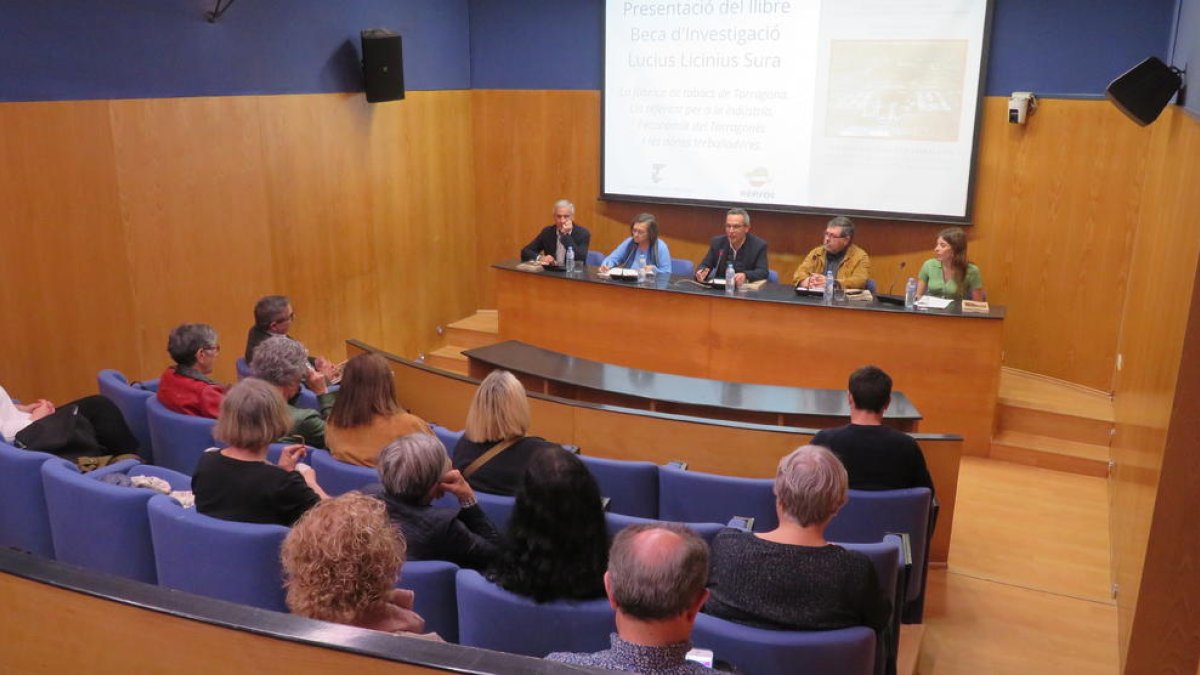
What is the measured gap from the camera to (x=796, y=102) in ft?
24.7

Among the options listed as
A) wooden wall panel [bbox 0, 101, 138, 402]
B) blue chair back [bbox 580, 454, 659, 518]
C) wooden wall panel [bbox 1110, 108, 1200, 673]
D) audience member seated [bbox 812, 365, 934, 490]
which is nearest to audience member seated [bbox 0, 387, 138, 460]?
wooden wall panel [bbox 0, 101, 138, 402]

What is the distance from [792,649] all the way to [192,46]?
5194 mm

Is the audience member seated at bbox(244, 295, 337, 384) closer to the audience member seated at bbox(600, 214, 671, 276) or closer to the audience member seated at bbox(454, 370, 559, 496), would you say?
the audience member seated at bbox(454, 370, 559, 496)

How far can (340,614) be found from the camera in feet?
6.71

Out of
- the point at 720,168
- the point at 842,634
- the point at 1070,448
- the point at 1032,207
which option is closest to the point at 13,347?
the point at 842,634

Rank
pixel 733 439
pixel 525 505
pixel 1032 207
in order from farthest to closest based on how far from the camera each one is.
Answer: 1. pixel 1032 207
2. pixel 733 439
3. pixel 525 505

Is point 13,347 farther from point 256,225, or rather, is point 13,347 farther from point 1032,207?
point 1032,207

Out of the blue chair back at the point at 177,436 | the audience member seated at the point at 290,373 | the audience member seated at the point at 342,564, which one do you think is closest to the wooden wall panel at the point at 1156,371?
the audience member seated at the point at 342,564

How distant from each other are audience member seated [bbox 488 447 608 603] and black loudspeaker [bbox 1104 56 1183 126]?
13.2 ft

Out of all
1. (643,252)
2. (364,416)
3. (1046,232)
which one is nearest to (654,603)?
(364,416)

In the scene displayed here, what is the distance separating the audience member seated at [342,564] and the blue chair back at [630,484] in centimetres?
150

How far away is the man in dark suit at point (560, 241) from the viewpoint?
7309mm

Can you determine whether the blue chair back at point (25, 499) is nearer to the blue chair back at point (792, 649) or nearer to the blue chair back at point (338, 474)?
the blue chair back at point (338, 474)

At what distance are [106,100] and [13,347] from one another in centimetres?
146
